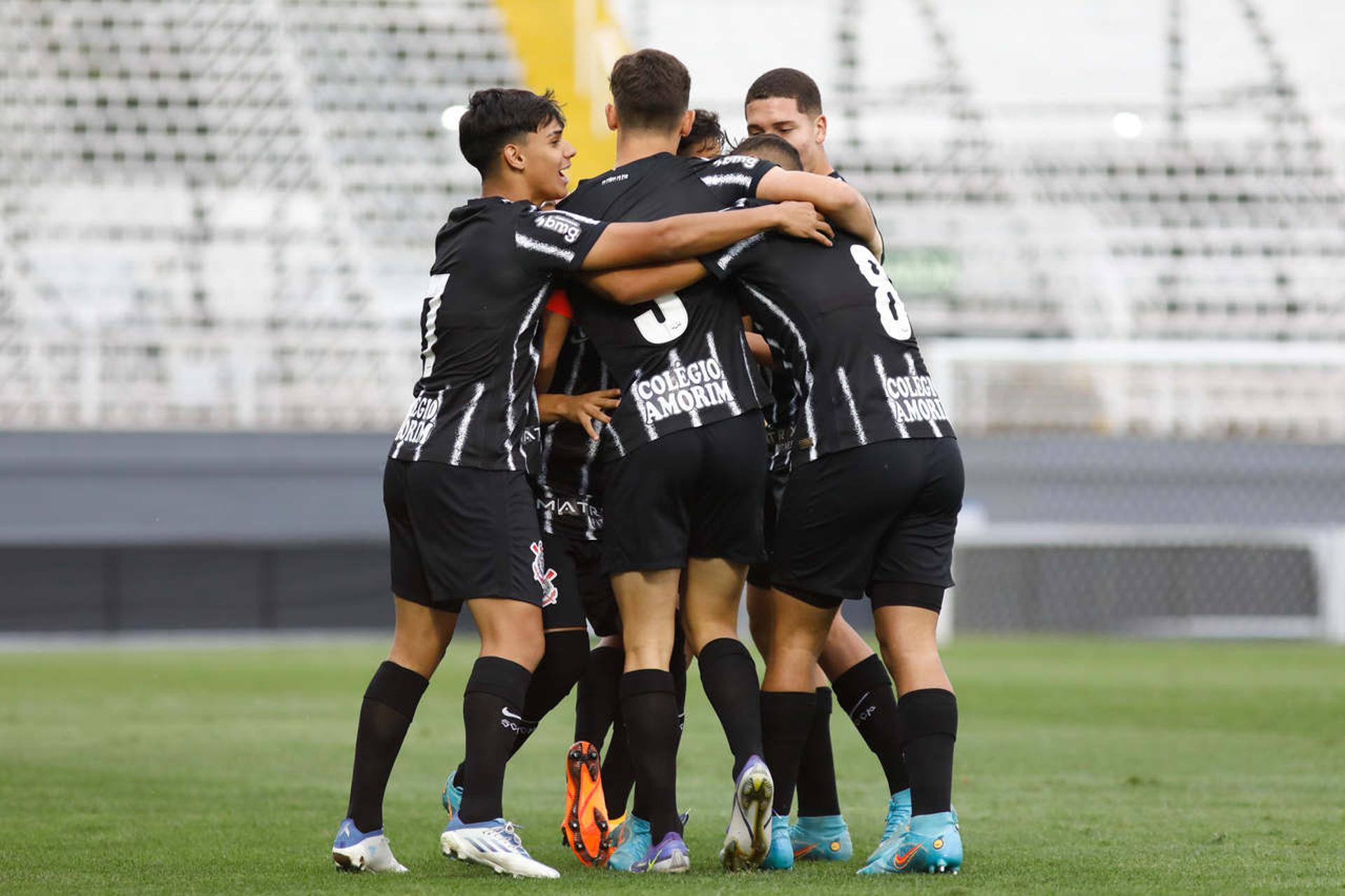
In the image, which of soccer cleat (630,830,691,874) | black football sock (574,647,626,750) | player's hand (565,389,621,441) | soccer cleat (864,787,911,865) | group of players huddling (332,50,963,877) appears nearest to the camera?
soccer cleat (630,830,691,874)

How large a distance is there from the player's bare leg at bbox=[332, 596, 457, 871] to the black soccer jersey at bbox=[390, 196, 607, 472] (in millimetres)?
381

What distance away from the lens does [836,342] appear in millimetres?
3676

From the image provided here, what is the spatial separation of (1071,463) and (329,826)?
40.3 feet

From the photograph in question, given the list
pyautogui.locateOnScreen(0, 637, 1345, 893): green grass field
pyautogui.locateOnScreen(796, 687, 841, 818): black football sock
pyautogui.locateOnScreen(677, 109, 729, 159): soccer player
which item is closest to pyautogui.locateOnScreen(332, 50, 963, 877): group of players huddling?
pyautogui.locateOnScreen(796, 687, 841, 818): black football sock

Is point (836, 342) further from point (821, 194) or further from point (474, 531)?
point (474, 531)

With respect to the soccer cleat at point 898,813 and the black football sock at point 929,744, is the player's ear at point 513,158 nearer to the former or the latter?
the black football sock at point 929,744

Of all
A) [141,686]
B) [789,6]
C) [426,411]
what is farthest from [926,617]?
[789,6]

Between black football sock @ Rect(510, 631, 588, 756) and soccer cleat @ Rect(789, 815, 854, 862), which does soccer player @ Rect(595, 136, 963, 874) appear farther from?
black football sock @ Rect(510, 631, 588, 756)

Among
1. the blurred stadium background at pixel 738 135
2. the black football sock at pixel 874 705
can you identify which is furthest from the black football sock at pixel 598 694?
the blurred stadium background at pixel 738 135

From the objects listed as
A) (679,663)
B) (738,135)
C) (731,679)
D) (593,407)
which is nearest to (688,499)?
(593,407)

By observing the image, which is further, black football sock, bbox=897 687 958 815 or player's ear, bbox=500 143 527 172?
player's ear, bbox=500 143 527 172

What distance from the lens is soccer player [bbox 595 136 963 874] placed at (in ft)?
11.9

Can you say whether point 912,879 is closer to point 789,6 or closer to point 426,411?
point 426,411

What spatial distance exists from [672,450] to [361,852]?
1028 millimetres
